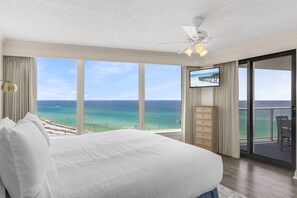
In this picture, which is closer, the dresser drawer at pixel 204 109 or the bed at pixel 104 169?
the bed at pixel 104 169

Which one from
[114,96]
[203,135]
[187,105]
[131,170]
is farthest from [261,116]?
[131,170]

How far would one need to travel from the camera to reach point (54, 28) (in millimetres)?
3238

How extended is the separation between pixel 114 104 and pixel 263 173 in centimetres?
341

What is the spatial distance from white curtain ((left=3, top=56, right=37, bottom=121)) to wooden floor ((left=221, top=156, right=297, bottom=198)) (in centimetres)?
379

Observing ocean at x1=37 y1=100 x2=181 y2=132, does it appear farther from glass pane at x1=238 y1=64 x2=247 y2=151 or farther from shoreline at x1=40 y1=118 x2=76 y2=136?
glass pane at x1=238 y1=64 x2=247 y2=151

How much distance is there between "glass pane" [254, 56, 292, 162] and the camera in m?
3.87

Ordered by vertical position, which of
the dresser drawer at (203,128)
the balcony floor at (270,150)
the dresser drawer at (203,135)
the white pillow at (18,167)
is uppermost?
the white pillow at (18,167)

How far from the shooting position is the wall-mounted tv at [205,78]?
4.70m

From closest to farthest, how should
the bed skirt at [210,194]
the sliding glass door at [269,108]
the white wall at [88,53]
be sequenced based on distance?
the bed skirt at [210,194]
the sliding glass door at [269,108]
the white wall at [88,53]

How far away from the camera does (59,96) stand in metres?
4.50

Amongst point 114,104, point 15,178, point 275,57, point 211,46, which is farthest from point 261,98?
point 15,178

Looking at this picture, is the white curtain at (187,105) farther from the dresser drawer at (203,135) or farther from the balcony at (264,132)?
the balcony at (264,132)

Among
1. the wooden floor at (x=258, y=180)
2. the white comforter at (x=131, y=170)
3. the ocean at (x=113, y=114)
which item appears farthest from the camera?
the ocean at (x=113, y=114)

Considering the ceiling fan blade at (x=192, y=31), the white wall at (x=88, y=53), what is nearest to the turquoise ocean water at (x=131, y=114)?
the white wall at (x=88, y=53)
